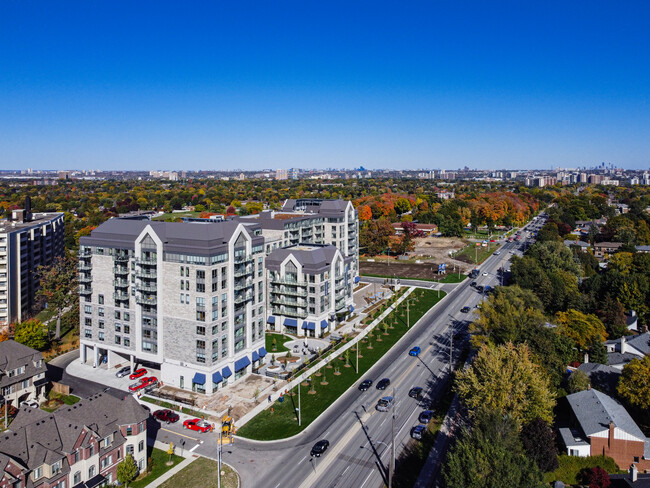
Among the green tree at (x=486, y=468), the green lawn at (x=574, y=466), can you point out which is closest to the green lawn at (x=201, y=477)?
the green tree at (x=486, y=468)

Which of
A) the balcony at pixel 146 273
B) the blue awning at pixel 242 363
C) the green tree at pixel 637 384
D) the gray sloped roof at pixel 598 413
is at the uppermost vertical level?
the balcony at pixel 146 273

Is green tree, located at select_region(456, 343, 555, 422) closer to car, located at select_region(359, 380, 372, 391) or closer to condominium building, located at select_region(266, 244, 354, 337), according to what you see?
car, located at select_region(359, 380, 372, 391)

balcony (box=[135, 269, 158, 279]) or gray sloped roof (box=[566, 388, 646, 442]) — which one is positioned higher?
balcony (box=[135, 269, 158, 279])

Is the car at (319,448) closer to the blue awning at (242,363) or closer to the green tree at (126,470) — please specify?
the green tree at (126,470)

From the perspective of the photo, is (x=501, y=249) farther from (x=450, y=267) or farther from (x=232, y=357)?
(x=232, y=357)

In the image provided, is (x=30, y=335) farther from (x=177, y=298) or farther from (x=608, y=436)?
(x=608, y=436)

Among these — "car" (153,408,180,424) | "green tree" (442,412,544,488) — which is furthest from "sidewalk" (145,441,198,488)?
"green tree" (442,412,544,488)

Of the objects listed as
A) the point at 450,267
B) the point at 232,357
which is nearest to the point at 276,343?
the point at 232,357
